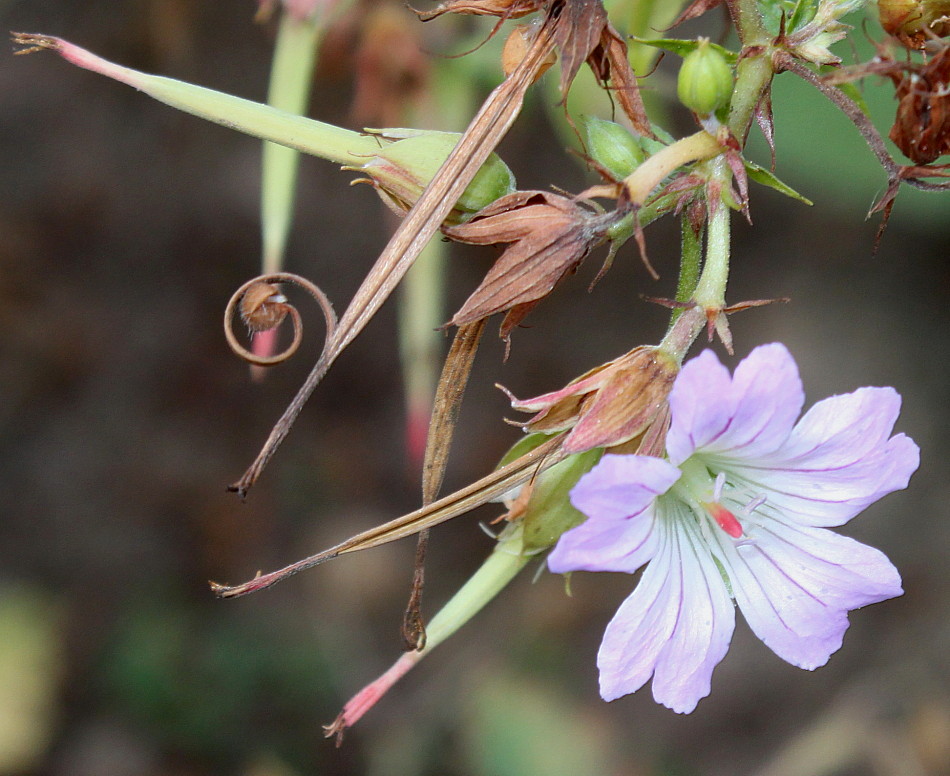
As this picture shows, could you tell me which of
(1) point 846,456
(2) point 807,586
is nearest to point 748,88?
(1) point 846,456

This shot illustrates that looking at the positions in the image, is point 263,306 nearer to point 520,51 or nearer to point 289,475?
point 520,51

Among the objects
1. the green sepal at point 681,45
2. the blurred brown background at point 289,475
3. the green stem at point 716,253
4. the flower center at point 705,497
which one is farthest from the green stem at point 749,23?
the blurred brown background at point 289,475

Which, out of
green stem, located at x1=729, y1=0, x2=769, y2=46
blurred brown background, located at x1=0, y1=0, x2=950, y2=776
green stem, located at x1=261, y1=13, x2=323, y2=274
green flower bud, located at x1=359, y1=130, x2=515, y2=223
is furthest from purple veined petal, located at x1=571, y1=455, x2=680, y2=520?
blurred brown background, located at x1=0, y1=0, x2=950, y2=776

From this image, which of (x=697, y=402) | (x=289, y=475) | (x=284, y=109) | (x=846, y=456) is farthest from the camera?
(x=289, y=475)

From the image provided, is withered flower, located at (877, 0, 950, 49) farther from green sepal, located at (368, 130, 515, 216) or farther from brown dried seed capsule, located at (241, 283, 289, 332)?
brown dried seed capsule, located at (241, 283, 289, 332)

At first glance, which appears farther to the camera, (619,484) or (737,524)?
(737,524)

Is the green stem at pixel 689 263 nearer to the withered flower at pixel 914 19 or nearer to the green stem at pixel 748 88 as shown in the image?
the green stem at pixel 748 88

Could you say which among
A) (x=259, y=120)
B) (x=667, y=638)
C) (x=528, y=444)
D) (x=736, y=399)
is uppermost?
(x=259, y=120)

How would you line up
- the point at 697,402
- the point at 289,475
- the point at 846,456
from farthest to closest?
the point at 289,475 → the point at 846,456 → the point at 697,402
